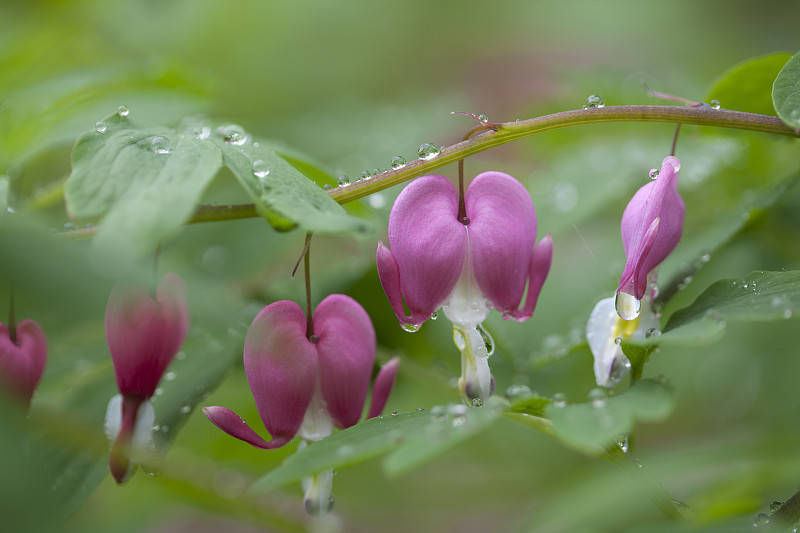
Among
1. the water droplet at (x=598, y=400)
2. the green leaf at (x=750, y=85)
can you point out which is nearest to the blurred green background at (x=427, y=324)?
the green leaf at (x=750, y=85)

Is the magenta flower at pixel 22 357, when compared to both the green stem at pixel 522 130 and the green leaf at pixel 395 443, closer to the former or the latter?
the green stem at pixel 522 130

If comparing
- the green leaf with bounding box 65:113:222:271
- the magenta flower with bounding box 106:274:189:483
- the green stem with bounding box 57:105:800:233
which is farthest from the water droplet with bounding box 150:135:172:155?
the magenta flower with bounding box 106:274:189:483

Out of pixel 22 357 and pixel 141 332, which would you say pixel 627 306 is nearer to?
pixel 141 332

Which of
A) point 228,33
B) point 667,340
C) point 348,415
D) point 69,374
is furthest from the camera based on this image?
point 228,33

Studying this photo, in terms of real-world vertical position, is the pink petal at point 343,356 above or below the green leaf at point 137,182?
below

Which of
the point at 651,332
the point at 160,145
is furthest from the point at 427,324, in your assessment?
the point at 160,145

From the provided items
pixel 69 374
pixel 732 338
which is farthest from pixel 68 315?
pixel 732 338

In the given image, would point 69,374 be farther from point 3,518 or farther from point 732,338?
point 732,338
